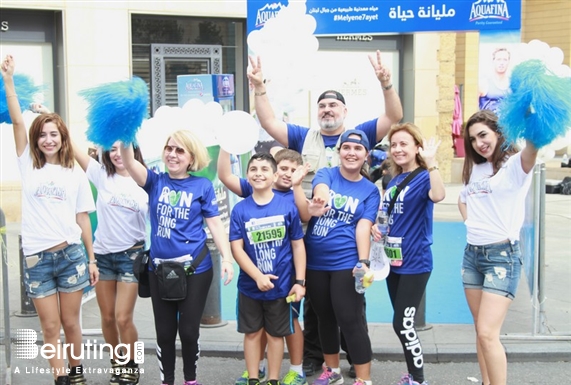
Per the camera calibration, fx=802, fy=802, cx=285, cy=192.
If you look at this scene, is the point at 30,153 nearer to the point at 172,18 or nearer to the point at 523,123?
the point at 523,123

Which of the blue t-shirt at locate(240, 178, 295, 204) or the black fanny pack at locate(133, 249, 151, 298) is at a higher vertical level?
the blue t-shirt at locate(240, 178, 295, 204)

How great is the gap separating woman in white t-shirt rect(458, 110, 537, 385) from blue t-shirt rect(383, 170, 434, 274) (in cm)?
31

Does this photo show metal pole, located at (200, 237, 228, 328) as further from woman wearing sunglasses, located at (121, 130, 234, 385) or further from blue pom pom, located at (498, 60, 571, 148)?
blue pom pom, located at (498, 60, 571, 148)

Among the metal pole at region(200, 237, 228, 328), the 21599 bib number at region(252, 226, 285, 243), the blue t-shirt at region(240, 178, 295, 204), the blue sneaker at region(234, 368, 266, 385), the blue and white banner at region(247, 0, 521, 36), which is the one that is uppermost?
the blue and white banner at region(247, 0, 521, 36)

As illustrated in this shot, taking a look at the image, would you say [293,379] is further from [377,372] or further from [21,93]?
[21,93]

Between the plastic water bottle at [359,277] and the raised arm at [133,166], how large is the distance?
Answer: 1.44m

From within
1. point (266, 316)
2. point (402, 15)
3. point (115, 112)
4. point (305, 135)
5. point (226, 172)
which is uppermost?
point (402, 15)

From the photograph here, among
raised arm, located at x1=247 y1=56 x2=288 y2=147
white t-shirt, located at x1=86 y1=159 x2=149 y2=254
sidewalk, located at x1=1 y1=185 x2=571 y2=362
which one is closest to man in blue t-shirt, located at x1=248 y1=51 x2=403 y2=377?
raised arm, located at x1=247 y1=56 x2=288 y2=147

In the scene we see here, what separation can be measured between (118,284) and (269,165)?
1285 mm

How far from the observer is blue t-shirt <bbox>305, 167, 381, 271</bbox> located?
5023 mm

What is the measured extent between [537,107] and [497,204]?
0.71 metres

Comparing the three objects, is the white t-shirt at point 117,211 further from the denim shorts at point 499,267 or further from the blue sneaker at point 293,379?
the denim shorts at point 499,267

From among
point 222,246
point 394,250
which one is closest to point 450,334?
point 394,250

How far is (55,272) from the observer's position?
4.91 metres
